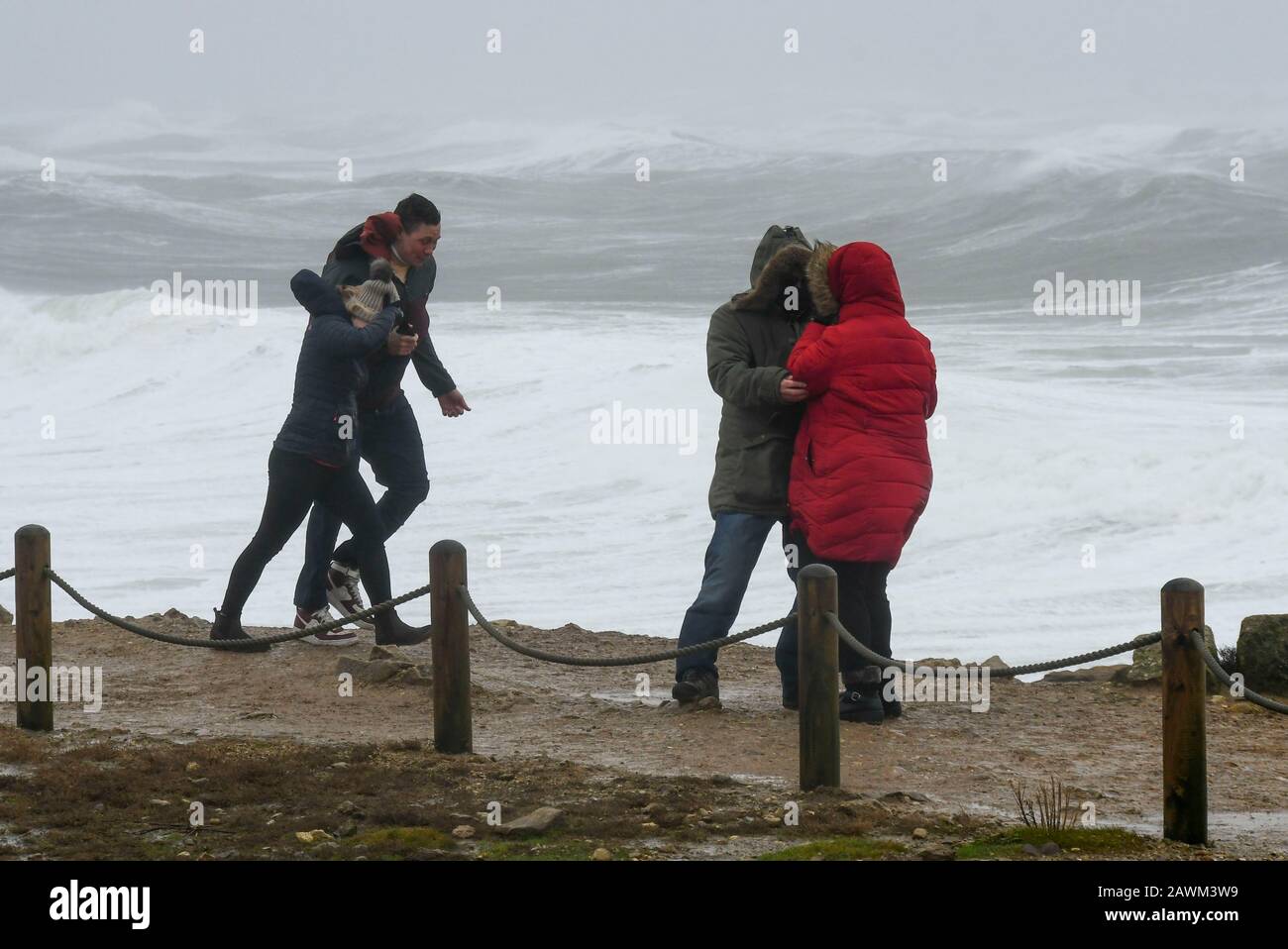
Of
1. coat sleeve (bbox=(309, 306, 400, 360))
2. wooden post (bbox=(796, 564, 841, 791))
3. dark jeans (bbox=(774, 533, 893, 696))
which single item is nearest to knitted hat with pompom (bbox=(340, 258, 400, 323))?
coat sleeve (bbox=(309, 306, 400, 360))

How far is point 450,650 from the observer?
6156 mm

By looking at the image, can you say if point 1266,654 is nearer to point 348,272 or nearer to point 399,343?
point 399,343

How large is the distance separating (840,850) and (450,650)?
1830mm

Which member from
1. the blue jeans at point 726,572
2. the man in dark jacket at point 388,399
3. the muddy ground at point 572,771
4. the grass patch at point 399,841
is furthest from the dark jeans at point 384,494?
the grass patch at point 399,841

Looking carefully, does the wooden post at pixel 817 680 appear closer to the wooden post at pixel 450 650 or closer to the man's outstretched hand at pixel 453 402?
the wooden post at pixel 450 650

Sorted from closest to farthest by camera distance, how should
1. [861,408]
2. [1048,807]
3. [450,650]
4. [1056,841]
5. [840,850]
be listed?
[840,850], [1056,841], [1048,807], [450,650], [861,408]

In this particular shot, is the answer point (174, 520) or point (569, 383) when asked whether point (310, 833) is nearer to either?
point (174, 520)

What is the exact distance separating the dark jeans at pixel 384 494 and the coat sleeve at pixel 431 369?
170mm

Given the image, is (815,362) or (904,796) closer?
(904,796)

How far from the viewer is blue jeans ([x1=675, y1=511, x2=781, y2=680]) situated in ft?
21.7

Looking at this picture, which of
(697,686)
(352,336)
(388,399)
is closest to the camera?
(697,686)

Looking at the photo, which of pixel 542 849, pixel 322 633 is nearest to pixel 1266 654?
pixel 542 849

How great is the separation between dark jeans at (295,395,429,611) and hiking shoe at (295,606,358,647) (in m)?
0.04

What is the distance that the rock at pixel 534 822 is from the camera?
5098 mm
